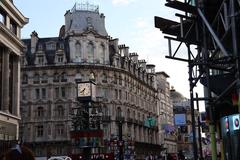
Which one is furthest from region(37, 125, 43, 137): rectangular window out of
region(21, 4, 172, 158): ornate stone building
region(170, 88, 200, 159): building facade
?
region(170, 88, 200, 159): building facade

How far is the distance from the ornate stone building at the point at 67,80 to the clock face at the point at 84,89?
109 feet

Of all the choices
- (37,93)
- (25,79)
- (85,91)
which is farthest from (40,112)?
(85,91)

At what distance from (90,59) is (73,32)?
18.9 ft

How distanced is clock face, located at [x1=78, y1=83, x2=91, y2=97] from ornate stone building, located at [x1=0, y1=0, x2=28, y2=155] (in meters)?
8.13

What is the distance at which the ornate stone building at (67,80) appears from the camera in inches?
3219

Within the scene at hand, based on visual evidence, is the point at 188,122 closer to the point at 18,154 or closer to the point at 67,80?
the point at 67,80

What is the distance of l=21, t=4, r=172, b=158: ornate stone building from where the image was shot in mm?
81750

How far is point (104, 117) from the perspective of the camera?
83375mm

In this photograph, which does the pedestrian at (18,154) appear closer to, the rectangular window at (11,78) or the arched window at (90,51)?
the rectangular window at (11,78)

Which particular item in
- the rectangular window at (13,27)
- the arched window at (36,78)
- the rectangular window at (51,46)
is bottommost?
the arched window at (36,78)

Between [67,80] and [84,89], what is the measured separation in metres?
35.5

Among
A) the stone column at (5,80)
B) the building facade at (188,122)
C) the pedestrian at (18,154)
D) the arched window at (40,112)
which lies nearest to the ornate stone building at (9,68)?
the stone column at (5,80)

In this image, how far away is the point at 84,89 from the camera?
4819 cm

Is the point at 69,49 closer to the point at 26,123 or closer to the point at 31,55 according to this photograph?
the point at 31,55
